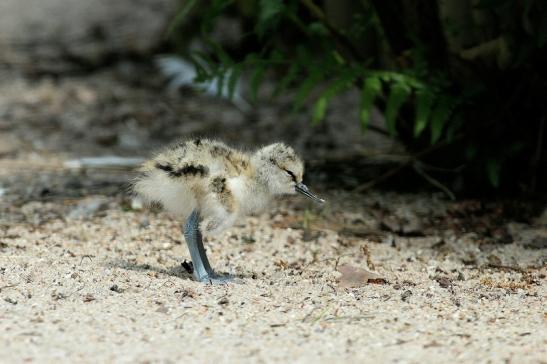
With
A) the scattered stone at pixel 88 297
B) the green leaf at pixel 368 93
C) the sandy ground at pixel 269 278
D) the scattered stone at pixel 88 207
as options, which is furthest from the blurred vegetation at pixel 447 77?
the scattered stone at pixel 88 297

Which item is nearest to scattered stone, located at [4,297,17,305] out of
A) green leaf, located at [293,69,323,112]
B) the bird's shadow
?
the bird's shadow

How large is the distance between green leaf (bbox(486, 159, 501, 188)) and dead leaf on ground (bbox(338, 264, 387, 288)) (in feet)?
4.11

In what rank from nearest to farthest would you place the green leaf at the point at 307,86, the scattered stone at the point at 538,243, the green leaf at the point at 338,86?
the scattered stone at the point at 538,243
the green leaf at the point at 338,86
the green leaf at the point at 307,86

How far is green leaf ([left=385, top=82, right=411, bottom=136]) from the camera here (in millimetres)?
5227

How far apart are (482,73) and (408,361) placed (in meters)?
2.84

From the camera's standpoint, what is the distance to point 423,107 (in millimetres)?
5305

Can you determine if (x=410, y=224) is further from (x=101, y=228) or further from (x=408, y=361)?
(x=408, y=361)

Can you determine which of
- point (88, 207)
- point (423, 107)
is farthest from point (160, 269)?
point (423, 107)

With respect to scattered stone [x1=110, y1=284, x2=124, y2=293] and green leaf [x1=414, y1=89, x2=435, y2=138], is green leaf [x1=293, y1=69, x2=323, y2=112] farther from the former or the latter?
scattered stone [x1=110, y1=284, x2=124, y2=293]

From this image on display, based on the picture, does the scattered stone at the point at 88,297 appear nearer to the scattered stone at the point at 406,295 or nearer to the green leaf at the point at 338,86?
the scattered stone at the point at 406,295

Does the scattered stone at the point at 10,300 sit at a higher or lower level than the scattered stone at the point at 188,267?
lower

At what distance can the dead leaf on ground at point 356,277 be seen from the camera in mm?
4375

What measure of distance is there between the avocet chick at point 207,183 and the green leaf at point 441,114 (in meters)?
1.04

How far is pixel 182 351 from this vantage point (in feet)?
10.9
